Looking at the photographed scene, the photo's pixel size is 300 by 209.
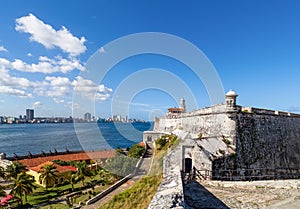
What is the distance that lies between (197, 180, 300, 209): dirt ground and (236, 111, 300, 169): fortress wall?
3.44 metres

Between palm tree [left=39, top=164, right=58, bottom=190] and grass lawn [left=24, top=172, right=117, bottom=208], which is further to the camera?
palm tree [left=39, top=164, right=58, bottom=190]

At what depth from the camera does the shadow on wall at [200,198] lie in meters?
7.93

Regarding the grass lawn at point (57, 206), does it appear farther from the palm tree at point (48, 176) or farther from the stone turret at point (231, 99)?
the stone turret at point (231, 99)

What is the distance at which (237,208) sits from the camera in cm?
759

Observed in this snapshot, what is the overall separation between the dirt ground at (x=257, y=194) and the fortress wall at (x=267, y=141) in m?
3.44

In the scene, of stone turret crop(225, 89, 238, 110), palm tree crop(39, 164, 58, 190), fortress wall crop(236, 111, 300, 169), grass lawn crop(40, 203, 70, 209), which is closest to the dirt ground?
fortress wall crop(236, 111, 300, 169)

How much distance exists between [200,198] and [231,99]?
7.75 meters

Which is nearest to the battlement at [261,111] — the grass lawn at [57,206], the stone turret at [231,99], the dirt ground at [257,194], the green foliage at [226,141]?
the stone turret at [231,99]

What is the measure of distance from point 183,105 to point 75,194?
3600 centimetres

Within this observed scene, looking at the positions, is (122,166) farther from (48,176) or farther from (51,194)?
(48,176)

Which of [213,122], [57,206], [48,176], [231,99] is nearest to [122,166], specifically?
[57,206]

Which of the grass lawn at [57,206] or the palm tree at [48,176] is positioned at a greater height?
the palm tree at [48,176]

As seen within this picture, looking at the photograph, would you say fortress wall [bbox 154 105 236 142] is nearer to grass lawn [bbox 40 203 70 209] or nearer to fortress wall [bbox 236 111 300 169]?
fortress wall [bbox 236 111 300 169]

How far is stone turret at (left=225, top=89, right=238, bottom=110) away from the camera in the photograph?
45.8 ft
